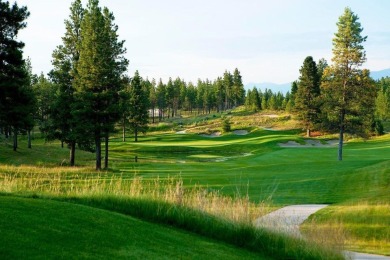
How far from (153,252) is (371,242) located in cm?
895

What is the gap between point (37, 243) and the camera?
5027 millimetres

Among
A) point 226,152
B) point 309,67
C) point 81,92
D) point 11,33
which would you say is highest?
point 309,67

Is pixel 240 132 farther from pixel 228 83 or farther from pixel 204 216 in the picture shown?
pixel 204 216

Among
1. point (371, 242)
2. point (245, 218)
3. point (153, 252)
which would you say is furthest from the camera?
point (371, 242)

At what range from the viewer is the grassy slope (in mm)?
4969

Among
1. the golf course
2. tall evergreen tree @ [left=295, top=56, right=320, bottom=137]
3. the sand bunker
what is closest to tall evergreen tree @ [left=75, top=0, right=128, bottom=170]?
the golf course

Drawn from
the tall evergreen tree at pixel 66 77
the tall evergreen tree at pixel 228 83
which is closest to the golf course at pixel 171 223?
the tall evergreen tree at pixel 66 77

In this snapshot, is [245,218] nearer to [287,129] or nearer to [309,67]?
[309,67]

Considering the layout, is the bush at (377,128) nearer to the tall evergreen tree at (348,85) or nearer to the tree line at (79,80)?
the tall evergreen tree at (348,85)

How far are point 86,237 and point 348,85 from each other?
1378 inches

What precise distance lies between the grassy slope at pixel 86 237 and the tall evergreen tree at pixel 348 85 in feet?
104

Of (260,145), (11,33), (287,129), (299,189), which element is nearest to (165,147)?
(260,145)

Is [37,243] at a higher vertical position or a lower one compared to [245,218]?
higher

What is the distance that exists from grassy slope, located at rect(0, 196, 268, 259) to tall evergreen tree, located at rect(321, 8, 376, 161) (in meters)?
31.8
